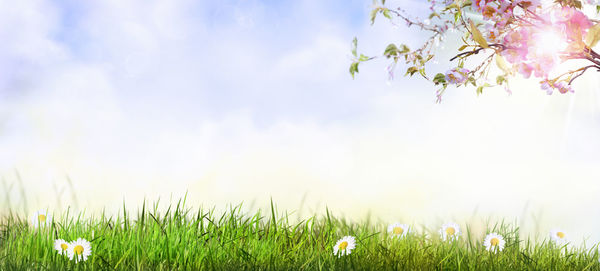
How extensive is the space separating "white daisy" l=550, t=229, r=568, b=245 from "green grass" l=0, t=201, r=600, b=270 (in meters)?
0.09

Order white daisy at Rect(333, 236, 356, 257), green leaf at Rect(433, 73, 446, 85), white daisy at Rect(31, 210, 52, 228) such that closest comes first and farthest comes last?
green leaf at Rect(433, 73, 446, 85), white daisy at Rect(333, 236, 356, 257), white daisy at Rect(31, 210, 52, 228)

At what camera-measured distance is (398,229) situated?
4.55m

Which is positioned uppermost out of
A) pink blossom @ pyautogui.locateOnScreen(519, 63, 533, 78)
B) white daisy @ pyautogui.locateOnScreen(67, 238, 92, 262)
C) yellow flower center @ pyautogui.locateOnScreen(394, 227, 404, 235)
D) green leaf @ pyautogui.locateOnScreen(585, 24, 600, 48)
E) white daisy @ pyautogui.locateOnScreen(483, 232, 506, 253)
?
pink blossom @ pyautogui.locateOnScreen(519, 63, 533, 78)

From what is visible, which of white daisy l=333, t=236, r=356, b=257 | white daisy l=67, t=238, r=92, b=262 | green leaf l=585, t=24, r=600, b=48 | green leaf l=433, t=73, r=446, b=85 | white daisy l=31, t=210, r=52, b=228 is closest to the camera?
green leaf l=585, t=24, r=600, b=48

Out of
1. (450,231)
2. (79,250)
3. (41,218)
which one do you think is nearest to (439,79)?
(450,231)

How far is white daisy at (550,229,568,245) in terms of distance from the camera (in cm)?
465

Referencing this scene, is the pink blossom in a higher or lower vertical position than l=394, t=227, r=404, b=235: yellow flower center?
higher

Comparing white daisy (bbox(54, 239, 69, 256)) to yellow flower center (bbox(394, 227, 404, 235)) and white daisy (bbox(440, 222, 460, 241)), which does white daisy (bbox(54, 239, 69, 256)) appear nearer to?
yellow flower center (bbox(394, 227, 404, 235))

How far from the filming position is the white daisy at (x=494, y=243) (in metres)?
4.27

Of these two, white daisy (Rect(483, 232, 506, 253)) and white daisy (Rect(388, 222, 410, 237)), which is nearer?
white daisy (Rect(483, 232, 506, 253))

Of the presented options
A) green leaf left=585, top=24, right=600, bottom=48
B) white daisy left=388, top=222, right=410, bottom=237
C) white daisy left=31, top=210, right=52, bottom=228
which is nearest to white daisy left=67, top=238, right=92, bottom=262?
white daisy left=31, top=210, right=52, bottom=228

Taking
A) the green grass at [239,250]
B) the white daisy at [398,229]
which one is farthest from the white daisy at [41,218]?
the white daisy at [398,229]

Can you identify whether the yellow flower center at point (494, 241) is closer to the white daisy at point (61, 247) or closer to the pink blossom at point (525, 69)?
the pink blossom at point (525, 69)

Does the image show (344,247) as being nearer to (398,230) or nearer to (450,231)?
(398,230)
